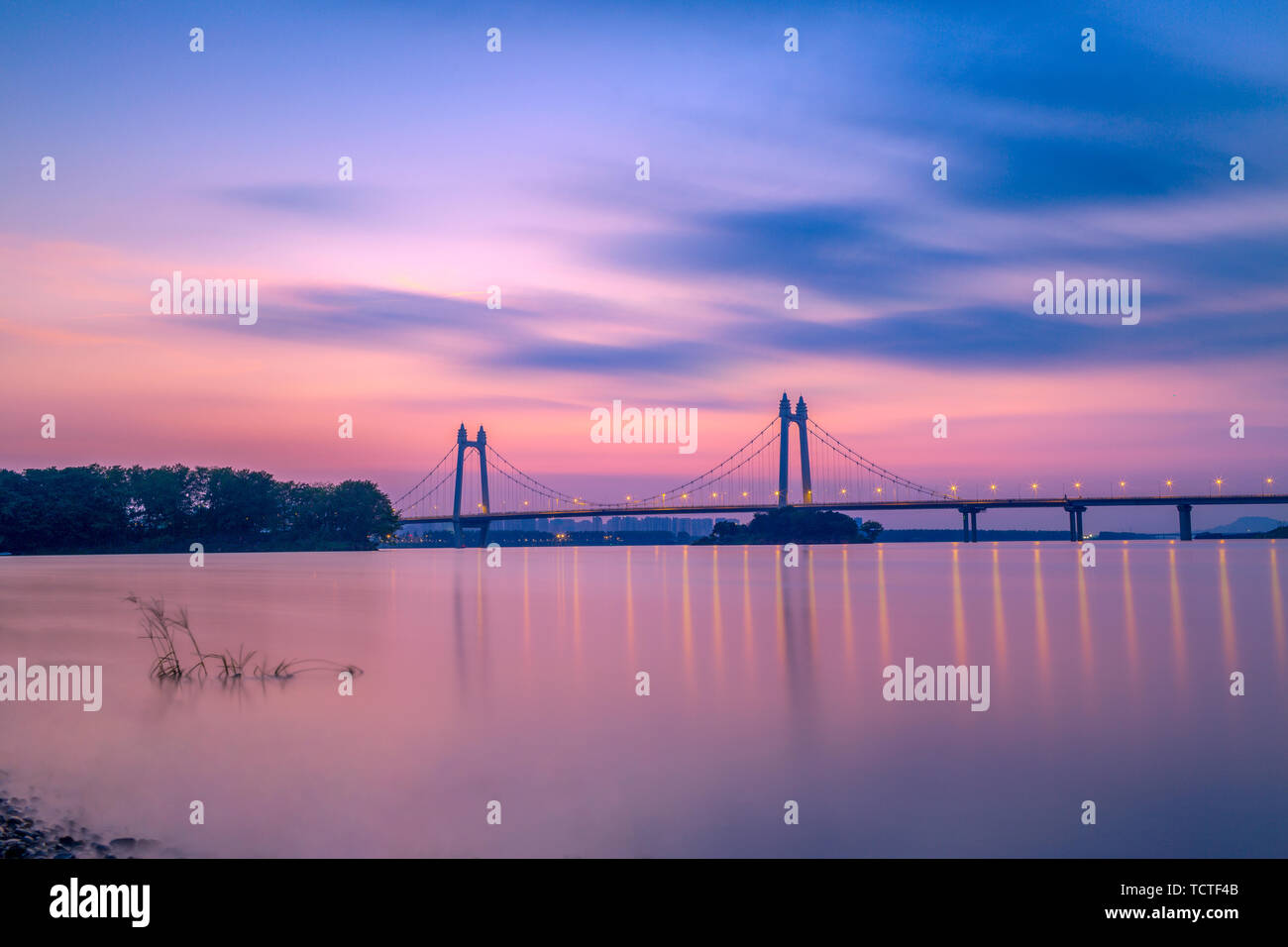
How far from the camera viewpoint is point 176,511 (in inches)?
4092

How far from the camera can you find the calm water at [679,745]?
24.7 ft

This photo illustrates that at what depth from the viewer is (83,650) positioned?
743 inches

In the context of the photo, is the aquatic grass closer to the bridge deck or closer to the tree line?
the bridge deck

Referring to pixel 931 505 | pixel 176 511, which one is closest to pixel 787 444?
pixel 931 505

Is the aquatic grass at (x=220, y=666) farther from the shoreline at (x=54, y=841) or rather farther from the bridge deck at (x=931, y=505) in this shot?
the bridge deck at (x=931, y=505)

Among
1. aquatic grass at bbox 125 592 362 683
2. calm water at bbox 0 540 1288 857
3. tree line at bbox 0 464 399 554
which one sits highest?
tree line at bbox 0 464 399 554

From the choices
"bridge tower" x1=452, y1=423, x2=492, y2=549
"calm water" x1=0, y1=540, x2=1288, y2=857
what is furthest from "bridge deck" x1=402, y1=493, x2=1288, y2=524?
"calm water" x1=0, y1=540, x2=1288, y2=857

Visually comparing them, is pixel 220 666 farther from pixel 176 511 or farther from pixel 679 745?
pixel 176 511

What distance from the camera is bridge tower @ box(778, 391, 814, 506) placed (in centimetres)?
9138

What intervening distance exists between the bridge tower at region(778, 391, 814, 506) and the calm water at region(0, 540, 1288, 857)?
220ft

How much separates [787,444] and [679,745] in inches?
3607

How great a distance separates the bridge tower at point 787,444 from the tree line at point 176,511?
178 ft

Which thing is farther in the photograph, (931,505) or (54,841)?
(931,505)
